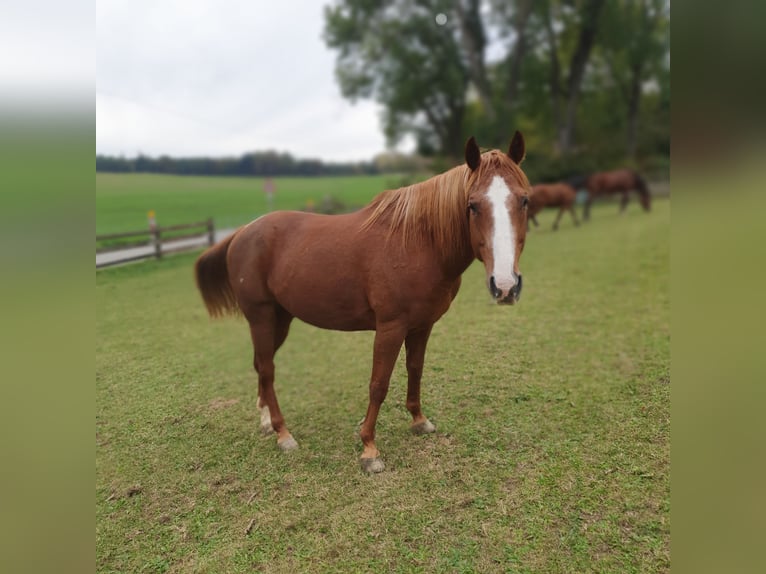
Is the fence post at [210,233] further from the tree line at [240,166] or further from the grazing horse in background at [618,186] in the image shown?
the grazing horse in background at [618,186]

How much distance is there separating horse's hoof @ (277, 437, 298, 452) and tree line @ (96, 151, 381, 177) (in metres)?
1.89

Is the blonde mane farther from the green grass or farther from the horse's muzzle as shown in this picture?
the green grass

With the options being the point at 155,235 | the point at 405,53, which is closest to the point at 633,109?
the point at 405,53

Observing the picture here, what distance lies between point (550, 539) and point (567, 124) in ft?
63.4

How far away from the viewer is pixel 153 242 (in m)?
2.96

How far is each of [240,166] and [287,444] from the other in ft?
8.70

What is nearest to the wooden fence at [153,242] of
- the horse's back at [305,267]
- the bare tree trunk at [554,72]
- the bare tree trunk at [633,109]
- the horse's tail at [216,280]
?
the horse's tail at [216,280]

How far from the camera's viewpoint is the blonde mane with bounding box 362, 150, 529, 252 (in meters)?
1.92

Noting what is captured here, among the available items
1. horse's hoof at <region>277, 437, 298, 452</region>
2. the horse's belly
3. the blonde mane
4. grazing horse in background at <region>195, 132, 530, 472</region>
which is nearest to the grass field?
horse's hoof at <region>277, 437, 298, 452</region>

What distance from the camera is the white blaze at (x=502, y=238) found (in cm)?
173

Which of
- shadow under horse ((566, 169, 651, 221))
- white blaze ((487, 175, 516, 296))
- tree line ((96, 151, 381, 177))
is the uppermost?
shadow under horse ((566, 169, 651, 221))

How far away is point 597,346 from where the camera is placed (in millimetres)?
3900

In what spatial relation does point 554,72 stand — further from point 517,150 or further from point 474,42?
point 517,150
